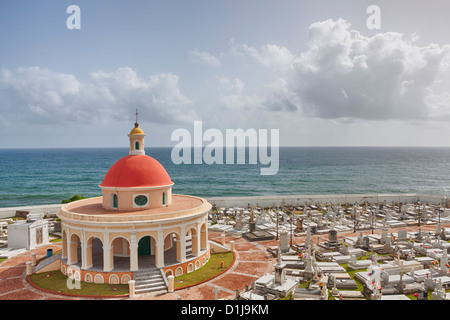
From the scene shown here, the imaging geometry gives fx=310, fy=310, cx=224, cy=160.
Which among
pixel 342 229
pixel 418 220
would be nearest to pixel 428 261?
pixel 342 229

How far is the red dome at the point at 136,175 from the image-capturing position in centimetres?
2206

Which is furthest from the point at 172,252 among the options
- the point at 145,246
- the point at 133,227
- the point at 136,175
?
the point at 136,175

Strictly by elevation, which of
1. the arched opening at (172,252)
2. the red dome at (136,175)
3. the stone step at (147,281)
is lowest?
the stone step at (147,281)

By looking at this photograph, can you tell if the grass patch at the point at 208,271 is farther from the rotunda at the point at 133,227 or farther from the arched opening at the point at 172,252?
the arched opening at the point at 172,252

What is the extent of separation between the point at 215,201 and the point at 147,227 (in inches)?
907

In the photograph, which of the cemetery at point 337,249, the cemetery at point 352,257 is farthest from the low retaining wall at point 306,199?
the cemetery at point 352,257

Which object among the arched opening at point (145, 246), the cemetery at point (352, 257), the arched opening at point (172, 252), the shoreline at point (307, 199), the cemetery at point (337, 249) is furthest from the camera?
the shoreline at point (307, 199)

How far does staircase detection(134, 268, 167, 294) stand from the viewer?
60.5 ft

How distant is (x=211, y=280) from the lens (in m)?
20.0

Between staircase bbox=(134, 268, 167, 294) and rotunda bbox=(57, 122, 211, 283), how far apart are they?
442 mm

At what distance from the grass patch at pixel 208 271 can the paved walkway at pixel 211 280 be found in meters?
0.48

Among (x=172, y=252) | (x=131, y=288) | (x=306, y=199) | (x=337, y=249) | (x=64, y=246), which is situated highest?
(x=64, y=246)

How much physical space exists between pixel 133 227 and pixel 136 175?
4157 mm

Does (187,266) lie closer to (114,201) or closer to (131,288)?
(131,288)
